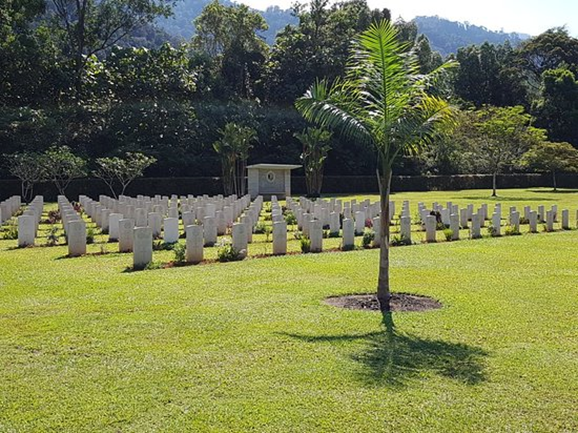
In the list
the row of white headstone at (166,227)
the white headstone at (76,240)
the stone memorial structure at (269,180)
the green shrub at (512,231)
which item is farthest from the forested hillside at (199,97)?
the white headstone at (76,240)

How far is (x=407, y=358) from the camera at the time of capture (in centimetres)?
680

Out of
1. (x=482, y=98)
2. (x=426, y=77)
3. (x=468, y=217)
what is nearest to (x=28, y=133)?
(x=468, y=217)

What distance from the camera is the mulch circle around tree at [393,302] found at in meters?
9.30

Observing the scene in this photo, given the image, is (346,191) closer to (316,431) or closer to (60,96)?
(60,96)

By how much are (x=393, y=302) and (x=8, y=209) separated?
20452 mm

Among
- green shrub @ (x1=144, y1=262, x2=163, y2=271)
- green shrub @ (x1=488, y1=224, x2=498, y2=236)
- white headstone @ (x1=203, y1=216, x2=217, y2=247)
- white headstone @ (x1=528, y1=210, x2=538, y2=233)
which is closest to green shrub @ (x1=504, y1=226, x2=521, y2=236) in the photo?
green shrub @ (x1=488, y1=224, x2=498, y2=236)

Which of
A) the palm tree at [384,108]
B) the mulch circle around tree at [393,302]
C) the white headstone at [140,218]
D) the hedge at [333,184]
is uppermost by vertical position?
the palm tree at [384,108]

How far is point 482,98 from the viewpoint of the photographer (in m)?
70.1

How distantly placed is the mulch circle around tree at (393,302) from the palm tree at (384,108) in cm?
17

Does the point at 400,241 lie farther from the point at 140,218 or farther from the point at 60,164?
the point at 60,164

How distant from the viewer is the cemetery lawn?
5.23 meters

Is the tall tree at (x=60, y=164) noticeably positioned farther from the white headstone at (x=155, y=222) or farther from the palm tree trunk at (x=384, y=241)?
the palm tree trunk at (x=384, y=241)

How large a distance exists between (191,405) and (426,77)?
6.28 meters

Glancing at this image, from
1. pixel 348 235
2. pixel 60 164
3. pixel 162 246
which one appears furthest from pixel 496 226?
pixel 60 164
